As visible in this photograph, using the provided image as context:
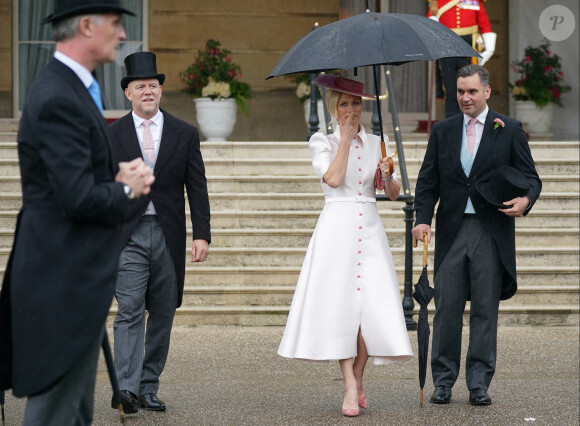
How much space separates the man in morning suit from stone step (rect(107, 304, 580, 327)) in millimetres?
5477

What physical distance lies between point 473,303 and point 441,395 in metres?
0.58

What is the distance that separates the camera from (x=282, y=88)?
14.7 metres

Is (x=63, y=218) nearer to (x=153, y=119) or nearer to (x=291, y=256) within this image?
(x=153, y=119)

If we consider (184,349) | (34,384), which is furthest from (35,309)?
(184,349)

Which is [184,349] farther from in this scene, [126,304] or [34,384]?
[34,384]

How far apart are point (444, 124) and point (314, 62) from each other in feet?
4.01

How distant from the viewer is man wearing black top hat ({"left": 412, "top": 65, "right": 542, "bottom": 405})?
21.6 feet

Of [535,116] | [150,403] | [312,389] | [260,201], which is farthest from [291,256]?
[535,116]

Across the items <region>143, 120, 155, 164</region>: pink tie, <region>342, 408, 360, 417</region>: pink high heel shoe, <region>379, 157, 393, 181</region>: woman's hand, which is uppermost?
<region>143, 120, 155, 164</region>: pink tie

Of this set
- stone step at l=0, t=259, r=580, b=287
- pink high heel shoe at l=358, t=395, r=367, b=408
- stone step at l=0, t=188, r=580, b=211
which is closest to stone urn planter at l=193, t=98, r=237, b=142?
stone step at l=0, t=188, r=580, b=211

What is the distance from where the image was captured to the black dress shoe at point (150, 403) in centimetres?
631

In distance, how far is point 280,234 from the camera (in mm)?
10305

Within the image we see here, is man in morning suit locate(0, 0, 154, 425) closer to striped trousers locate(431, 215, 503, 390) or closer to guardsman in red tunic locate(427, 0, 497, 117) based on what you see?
striped trousers locate(431, 215, 503, 390)

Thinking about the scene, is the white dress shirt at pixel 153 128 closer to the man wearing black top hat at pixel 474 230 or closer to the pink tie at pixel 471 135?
the man wearing black top hat at pixel 474 230
